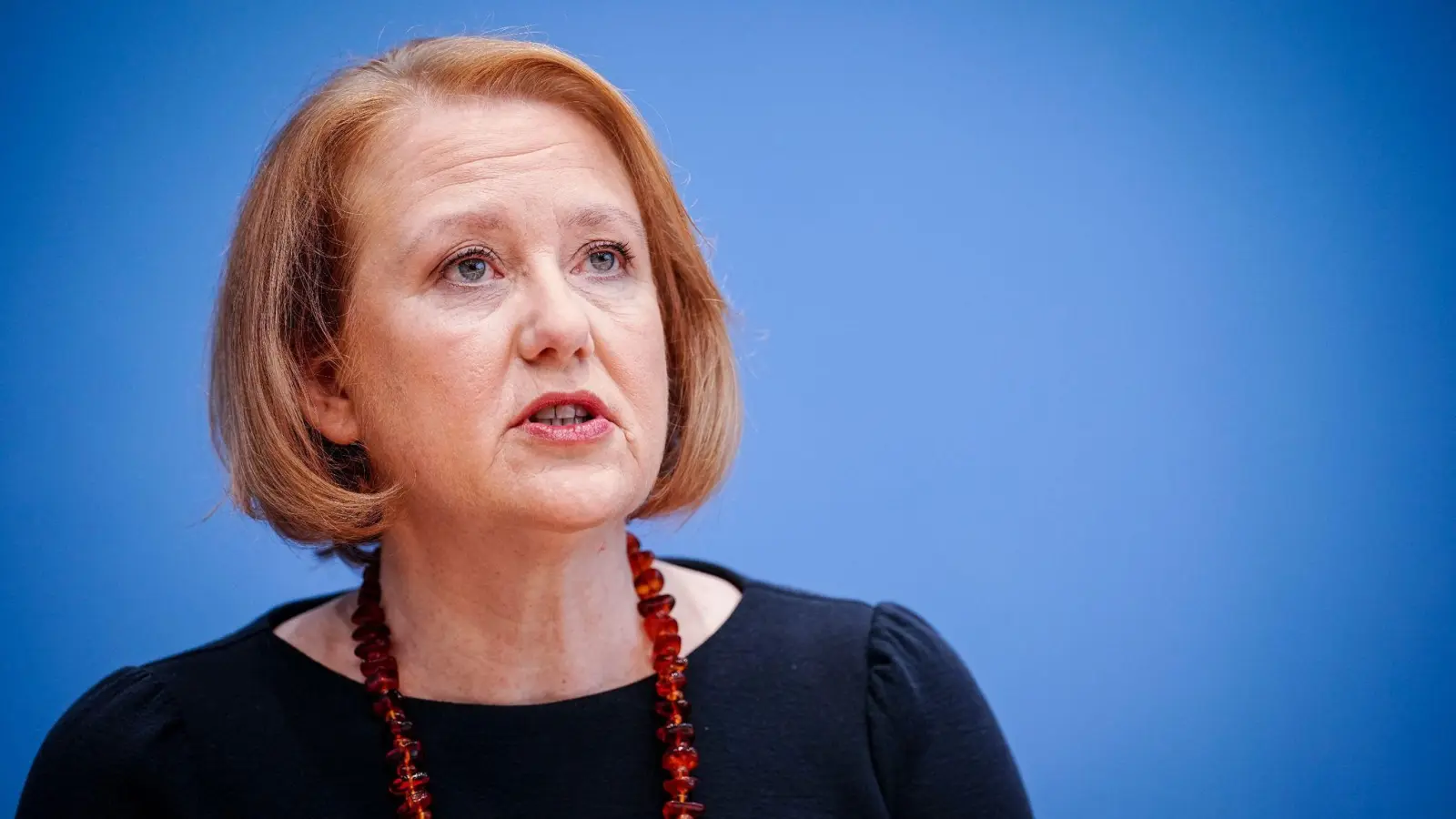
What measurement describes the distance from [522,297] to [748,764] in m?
0.54

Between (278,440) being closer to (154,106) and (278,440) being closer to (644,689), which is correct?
(644,689)

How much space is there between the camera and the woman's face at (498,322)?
1349 millimetres

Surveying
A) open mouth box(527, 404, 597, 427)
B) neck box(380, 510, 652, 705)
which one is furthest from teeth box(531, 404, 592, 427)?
neck box(380, 510, 652, 705)

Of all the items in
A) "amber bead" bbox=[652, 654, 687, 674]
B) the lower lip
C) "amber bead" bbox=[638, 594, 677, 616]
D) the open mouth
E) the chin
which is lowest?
"amber bead" bbox=[652, 654, 687, 674]

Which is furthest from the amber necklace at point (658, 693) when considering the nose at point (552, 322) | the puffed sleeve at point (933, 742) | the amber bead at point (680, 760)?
the nose at point (552, 322)

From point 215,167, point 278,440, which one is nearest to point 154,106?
point 215,167

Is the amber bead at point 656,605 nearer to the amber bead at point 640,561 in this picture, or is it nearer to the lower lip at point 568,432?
the amber bead at point 640,561

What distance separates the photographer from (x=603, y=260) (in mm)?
1475

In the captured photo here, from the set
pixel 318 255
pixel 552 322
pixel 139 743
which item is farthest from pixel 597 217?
pixel 139 743

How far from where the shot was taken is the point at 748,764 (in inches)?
58.1

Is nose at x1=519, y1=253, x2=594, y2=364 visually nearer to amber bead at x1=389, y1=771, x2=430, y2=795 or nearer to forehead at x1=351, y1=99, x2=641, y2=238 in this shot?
forehead at x1=351, y1=99, x2=641, y2=238

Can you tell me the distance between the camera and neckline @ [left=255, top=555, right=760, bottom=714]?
146cm

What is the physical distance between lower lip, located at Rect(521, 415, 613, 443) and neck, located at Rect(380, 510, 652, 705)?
14 cm

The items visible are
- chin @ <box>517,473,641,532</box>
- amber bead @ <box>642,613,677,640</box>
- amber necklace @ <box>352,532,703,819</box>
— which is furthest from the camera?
amber bead @ <box>642,613,677,640</box>
